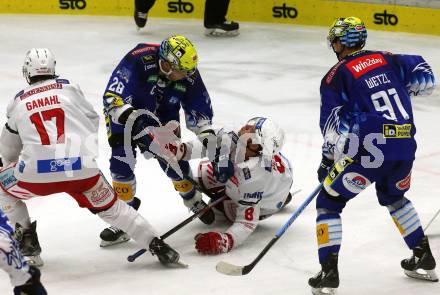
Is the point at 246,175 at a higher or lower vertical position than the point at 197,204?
higher

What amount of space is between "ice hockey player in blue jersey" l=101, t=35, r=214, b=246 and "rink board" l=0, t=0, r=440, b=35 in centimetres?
493

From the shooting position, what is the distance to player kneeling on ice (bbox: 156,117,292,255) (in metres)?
4.95

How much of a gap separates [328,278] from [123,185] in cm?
146

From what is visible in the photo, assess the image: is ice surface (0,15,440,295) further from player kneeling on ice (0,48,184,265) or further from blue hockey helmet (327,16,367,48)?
blue hockey helmet (327,16,367,48)

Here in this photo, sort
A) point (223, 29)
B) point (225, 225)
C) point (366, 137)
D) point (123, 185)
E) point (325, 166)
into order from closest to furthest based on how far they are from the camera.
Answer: point (366, 137), point (325, 166), point (123, 185), point (225, 225), point (223, 29)

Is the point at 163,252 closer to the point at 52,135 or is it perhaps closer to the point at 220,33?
the point at 52,135

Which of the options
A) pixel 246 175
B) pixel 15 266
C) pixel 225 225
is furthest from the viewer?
pixel 225 225

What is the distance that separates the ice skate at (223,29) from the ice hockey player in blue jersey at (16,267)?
646 cm

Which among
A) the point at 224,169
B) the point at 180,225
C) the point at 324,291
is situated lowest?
the point at 180,225

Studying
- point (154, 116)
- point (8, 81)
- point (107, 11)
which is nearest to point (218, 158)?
point (154, 116)

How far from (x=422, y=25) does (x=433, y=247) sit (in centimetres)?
517

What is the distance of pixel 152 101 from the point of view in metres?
5.14

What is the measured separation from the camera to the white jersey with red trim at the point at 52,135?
4.41 metres

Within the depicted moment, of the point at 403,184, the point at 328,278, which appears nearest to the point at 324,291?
the point at 328,278
